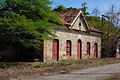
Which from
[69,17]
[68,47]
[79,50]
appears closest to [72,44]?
[68,47]

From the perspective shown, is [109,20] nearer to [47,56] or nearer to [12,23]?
[47,56]

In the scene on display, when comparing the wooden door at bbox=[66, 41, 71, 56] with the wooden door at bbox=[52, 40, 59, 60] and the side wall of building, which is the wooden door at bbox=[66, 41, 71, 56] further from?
the wooden door at bbox=[52, 40, 59, 60]

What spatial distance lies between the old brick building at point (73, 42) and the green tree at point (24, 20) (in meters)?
4.66

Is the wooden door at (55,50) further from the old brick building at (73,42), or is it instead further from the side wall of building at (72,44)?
the side wall of building at (72,44)

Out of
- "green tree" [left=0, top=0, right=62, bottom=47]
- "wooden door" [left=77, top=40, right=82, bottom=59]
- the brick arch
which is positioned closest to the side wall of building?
the brick arch

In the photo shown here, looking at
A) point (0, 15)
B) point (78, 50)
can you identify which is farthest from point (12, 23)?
point (78, 50)

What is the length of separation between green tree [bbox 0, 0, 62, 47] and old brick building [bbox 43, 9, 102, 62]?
4660 millimetres

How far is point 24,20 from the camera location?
9500 mm

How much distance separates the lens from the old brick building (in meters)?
17.0

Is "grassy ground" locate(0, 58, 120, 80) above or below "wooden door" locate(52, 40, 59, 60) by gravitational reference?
below

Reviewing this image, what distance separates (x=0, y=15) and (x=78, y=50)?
12199mm

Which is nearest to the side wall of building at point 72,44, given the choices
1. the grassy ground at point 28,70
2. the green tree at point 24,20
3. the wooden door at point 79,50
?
the wooden door at point 79,50

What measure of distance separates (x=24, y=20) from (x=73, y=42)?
428 inches

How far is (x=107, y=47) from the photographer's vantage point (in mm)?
25641
